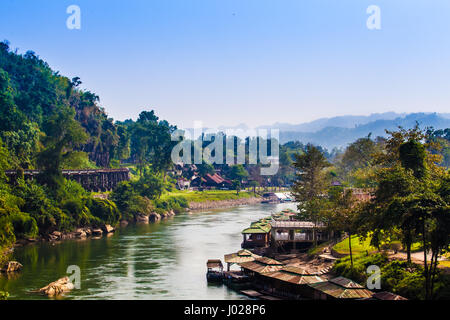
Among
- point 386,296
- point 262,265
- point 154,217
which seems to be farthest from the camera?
point 154,217

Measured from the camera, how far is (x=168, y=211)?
114 meters

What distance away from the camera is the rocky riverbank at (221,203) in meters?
129

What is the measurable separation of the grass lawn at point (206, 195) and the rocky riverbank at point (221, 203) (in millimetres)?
1592

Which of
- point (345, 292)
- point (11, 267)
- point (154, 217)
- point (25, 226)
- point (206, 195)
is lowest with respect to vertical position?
point (154, 217)

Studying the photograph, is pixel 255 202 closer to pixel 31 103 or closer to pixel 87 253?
pixel 31 103

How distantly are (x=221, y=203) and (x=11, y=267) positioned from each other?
91.4 m

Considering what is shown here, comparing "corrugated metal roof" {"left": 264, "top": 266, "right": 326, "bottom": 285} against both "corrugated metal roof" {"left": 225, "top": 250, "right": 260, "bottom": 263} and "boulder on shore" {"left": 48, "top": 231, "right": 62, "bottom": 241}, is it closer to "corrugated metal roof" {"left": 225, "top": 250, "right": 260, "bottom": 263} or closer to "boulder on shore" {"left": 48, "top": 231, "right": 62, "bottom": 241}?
"corrugated metal roof" {"left": 225, "top": 250, "right": 260, "bottom": 263}

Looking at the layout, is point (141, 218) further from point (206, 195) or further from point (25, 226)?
point (206, 195)

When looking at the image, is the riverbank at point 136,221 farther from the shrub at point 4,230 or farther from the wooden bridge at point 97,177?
the shrub at point 4,230

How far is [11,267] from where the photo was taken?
5003cm

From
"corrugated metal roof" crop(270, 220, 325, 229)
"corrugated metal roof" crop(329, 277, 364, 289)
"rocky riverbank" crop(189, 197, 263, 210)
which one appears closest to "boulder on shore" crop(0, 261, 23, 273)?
"corrugated metal roof" crop(270, 220, 325, 229)

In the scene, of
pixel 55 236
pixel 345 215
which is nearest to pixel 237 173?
pixel 55 236

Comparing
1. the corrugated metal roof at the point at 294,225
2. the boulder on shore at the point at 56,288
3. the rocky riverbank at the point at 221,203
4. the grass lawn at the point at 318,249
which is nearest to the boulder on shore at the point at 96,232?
the corrugated metal roof at the point at 294,225
